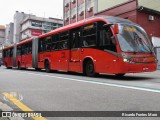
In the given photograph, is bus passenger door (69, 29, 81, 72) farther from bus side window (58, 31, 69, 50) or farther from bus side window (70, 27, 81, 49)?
bus side window (58, 31, 69, 50)

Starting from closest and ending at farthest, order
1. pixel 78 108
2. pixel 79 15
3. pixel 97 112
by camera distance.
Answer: pixel 97 112 → pixel 78 108 → pixel 79 15

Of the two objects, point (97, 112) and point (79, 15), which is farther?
point (79, 15)

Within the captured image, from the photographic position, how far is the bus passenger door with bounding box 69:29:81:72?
1467 cm

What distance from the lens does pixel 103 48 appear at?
489 inches

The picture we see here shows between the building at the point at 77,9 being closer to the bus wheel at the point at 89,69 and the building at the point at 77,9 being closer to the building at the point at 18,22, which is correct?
the bus wheel at the point at 89,69

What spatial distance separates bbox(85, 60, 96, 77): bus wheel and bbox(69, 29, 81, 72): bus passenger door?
1.96ft

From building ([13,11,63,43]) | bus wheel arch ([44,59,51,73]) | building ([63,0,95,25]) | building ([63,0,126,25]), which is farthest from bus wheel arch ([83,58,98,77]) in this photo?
building ([13,11,63,43])

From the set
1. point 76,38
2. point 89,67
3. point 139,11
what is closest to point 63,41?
point 76,38

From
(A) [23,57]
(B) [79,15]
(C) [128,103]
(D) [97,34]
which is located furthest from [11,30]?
(C) [128,103]

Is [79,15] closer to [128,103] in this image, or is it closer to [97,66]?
[97,66]

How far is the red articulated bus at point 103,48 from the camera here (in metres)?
11.4

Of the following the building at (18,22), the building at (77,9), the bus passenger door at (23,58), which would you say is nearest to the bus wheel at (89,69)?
the bus passenger door at (23,58)

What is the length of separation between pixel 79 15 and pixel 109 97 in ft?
129

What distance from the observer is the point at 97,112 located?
17.1 ft
